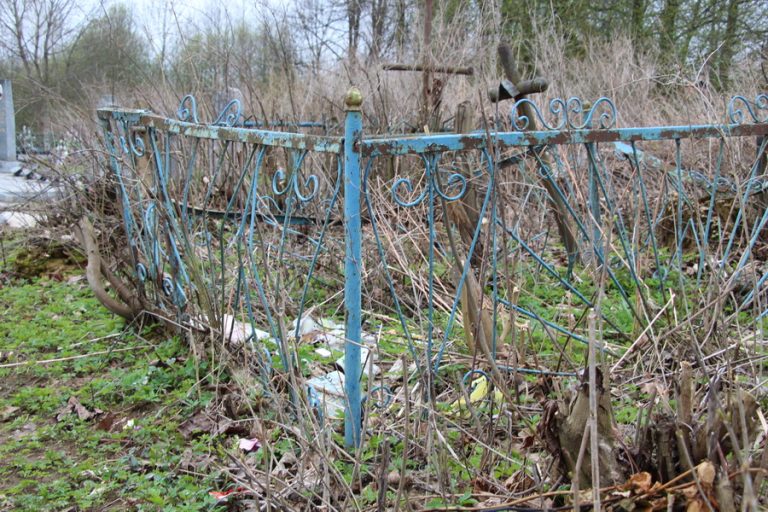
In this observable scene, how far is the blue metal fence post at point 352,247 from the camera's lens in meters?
2.60

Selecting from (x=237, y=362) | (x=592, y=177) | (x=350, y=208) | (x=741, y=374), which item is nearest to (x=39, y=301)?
(x=237, y=362)

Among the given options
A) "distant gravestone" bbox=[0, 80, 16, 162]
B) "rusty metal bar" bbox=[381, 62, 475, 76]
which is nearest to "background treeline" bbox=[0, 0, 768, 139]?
"rusty metal bar" bbox=[381, 62, 475, 76]

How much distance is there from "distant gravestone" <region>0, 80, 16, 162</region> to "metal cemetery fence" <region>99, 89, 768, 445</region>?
10.3m

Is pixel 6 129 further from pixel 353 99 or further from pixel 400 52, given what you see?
pixel 353 99

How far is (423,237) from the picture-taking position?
435 cm

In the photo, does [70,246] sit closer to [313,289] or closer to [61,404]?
[313,289]

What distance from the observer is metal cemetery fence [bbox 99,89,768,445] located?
2.73 meters

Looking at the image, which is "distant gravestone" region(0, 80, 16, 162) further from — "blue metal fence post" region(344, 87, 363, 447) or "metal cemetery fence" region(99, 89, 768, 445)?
"blue metal fence post" region(344, 87, 363, 447)

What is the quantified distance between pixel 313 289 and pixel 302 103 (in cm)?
411

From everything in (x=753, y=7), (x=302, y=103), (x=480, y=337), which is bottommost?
(x=480, y=337)

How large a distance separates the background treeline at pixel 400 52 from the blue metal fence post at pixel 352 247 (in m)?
0.71

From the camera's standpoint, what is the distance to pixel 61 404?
361 centimetres

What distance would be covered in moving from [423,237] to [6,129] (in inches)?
547

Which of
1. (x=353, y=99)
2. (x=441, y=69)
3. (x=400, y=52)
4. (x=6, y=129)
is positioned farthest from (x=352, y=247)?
(x=6, y=129)
